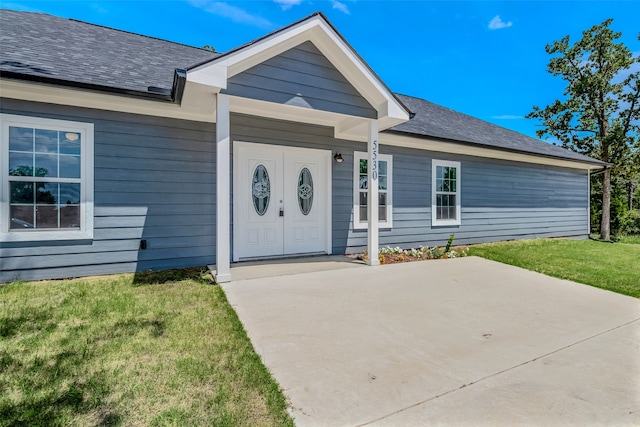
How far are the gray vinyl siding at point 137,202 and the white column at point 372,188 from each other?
297 centimetres

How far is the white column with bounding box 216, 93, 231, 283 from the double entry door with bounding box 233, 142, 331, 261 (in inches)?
58.1

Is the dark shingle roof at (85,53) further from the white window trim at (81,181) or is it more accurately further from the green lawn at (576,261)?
the green lawn at (576,261)

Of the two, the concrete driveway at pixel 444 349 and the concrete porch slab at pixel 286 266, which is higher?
the concrete porch slab at pixel 286 266

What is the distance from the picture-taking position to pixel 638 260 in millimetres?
7508

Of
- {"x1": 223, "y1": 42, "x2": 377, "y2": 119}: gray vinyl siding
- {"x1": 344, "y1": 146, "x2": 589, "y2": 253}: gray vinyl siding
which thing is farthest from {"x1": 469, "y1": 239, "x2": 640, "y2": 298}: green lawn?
{"x1": 223, "y1": 42, "x2": 377, "y2": 119}: gray vinyl siding

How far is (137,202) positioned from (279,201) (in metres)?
2.55

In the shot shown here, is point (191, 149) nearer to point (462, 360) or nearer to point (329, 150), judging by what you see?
point (329, 150)

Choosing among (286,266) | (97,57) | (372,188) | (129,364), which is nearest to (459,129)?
(372,188)

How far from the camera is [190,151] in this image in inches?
220

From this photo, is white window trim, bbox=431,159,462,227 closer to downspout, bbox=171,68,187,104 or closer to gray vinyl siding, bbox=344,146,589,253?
gray vinyl siding, bbox=344,146,589,253

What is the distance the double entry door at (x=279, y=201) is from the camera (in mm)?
6027

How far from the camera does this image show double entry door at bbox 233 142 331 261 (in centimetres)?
603

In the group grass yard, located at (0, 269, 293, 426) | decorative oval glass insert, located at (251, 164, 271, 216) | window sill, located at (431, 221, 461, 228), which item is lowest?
grass yard, located at (0, 269, 293, 426)

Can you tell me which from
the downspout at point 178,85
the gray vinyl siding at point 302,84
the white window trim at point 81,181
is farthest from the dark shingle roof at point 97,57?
the white window trim at point 81,181
